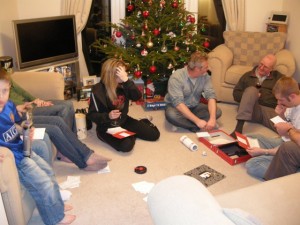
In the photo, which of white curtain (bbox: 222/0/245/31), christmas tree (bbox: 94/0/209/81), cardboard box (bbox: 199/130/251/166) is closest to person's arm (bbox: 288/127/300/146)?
cardboard box (bbox: 199/130/251/166)

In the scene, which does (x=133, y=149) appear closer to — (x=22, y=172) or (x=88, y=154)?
(x=88, y=154)

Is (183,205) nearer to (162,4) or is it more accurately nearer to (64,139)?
(64,139)

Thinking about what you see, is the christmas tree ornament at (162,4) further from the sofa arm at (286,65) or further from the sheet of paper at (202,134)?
the sheet of paper at (202,134)

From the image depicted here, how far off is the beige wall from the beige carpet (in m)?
1.77

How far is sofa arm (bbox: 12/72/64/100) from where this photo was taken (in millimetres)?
3336

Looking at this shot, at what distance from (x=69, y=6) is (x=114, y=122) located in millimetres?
2242

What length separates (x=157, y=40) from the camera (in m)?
4.34

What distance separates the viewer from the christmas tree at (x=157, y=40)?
4.27 meters

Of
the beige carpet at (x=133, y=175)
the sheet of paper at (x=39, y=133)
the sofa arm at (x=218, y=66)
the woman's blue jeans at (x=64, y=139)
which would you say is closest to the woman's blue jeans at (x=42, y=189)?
the beige carpet at (x=133, y=175)

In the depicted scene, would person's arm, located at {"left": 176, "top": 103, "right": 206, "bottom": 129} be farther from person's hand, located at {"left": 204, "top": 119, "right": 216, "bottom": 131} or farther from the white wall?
the white wall

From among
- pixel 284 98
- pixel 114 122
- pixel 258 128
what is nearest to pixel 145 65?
pixel 114 122

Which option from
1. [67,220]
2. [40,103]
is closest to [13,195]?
[67,220]

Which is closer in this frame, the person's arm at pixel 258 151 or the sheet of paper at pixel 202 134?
the person's arm at pixel 258 151

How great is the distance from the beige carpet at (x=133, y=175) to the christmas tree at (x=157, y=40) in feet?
2.97
